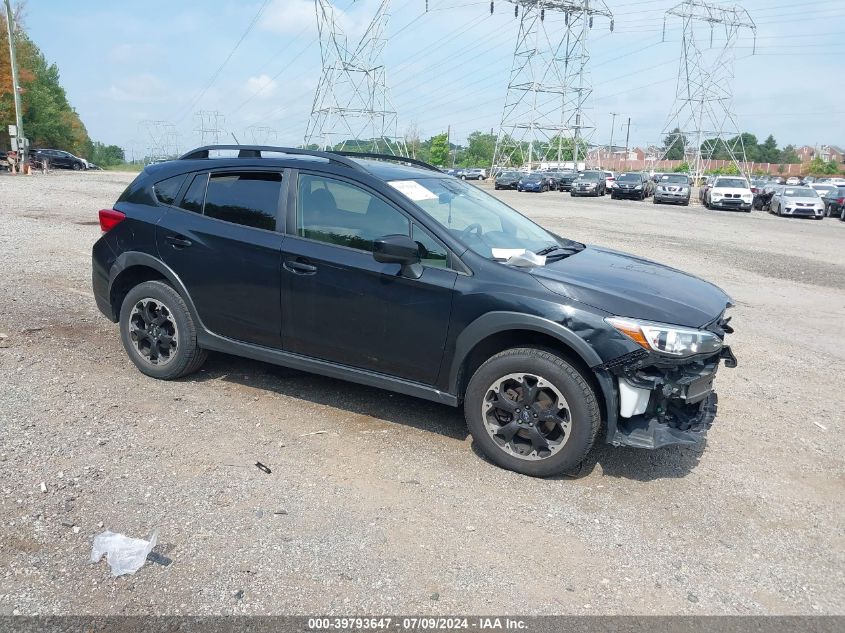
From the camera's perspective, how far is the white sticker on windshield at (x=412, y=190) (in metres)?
4.51

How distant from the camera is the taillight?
5398mm

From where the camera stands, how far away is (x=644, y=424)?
3863mm

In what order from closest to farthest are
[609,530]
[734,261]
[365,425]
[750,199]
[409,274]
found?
[609,530]
[409,274]
[365,425]
[734,261]
[750,199]

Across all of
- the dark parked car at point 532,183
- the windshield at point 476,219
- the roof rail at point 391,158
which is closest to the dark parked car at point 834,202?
the dark parked car at point 532,183

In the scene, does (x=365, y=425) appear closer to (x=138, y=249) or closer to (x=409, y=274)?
(x=409, y=274)

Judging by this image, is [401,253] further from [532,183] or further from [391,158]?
[532,183]

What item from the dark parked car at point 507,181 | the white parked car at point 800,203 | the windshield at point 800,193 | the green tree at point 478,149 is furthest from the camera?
the green tree at point 478,149

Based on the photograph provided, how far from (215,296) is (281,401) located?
36.1 inches

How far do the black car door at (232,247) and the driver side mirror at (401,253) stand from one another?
0.86m

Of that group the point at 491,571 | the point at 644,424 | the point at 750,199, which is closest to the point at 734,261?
the point at 644,424

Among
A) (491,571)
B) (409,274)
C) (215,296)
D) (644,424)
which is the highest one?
(409,274)

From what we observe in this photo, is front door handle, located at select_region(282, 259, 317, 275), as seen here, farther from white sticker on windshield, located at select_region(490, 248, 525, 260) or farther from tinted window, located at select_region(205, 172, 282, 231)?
white sticker on windshield, located at select_region(490, 248, 525, 260)

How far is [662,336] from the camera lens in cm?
374

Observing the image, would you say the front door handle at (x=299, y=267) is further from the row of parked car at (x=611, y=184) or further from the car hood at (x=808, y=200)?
the row of parked car at (x=611, y=184)
